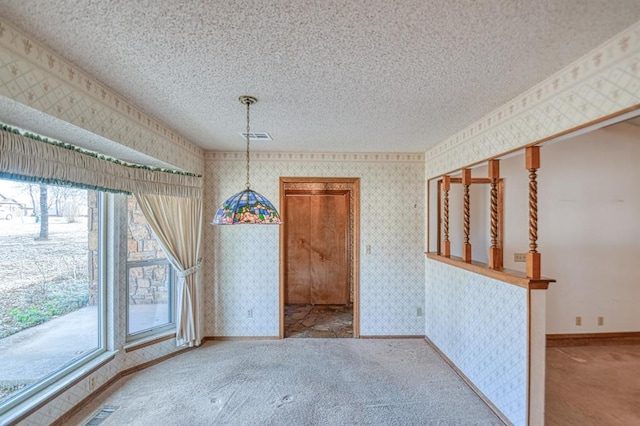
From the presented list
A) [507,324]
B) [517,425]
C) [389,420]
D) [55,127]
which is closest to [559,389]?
[517,425]

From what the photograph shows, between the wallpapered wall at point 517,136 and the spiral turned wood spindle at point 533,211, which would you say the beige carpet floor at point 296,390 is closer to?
the wallpapered wall at point 517,136

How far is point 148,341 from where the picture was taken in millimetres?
3230

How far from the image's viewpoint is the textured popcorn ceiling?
1.31 metres

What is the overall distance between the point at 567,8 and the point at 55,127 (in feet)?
9.38

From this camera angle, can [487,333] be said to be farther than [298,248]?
No

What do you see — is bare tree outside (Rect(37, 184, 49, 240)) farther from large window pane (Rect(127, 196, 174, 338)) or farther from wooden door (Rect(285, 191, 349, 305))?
wooden door (Rect(285, 191, 349, 305))

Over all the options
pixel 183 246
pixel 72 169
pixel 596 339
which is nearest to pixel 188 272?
pixel 183 246

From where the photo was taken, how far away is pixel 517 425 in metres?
2.19

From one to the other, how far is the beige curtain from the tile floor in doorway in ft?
4.36

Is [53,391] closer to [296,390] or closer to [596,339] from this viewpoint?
[296,390]

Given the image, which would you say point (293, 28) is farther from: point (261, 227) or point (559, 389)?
point (559, 389)

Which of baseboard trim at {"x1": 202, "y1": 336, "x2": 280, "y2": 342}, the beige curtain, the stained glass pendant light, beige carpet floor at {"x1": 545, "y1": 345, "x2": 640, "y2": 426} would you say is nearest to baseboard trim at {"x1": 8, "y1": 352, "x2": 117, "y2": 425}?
the beige curtain

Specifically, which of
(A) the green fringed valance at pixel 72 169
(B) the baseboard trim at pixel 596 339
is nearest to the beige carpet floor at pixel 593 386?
(B) the baseboard trim at pixel 596 339

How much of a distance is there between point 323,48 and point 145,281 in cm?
309
